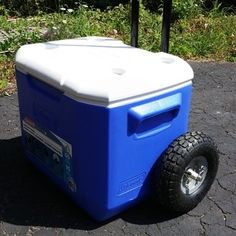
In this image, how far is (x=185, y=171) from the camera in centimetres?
228

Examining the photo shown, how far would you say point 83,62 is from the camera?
223cm

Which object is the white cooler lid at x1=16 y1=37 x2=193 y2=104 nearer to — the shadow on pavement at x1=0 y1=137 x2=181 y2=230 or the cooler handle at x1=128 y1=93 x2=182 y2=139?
the cooler handle at x1=128 y1=93 x2=182 y2=139

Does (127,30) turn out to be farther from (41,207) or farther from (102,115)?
(102,115)

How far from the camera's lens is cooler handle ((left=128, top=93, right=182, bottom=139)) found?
2.02m

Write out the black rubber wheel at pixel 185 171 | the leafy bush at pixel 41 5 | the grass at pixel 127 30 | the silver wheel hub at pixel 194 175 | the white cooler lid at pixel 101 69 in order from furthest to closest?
1. the leafy bush at pixel 41 5
2. the grass at pixel 127 30
3. the silver wheel hub at pixel 194 175
4. the black rubber wheel at pixel 185 171
5. the white cooler lid at pixel 101 69

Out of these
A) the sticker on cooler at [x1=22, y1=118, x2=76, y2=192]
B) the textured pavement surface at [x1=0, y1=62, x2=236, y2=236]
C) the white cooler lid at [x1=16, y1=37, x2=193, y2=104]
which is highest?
the white cooler lid at [x1=16, y1=37, x2=193, y2=104]

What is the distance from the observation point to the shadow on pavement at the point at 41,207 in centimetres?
233

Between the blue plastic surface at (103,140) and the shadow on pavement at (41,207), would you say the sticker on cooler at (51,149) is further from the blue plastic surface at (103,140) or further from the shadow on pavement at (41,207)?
the shadow on pavement at (41,207)

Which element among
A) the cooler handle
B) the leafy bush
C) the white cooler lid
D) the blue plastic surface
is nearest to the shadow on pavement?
the blue plastic surface

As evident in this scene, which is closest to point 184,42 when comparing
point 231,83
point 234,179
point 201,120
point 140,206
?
point 231,83

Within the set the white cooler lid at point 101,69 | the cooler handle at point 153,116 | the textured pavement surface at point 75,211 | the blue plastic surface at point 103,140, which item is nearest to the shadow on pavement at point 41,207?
the textured pavement surface at point 75,211

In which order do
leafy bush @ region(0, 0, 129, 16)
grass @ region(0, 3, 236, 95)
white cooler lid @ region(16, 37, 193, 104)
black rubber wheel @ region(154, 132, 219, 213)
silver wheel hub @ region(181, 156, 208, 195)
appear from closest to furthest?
white cooler lid @ region(16, 37, 193, 104), black rubber wheel @ region(154, 132, 219, 213), silver wheel hub @ region(181, 156, 208, 195), grass @ region(0, 3, 236, 95), leafy bush @ region(0, 0, 129, 16)

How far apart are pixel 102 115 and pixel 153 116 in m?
0.26

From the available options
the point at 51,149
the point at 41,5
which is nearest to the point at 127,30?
the point at 41,5
